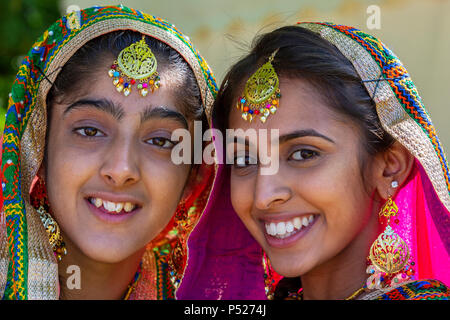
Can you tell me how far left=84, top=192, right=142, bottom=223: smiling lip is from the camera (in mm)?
2297

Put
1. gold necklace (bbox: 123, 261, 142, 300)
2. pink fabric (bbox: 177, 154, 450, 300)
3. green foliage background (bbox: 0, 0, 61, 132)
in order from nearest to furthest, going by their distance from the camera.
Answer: pink fabric (bbox: 177, 154, 450, 300), gold necklace (bbox: 123, 261, 142, 300), green foliage background (bbox: 0, 0, 61, 132)

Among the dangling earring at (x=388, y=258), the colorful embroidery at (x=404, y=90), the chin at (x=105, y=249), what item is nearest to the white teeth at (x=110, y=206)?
the chin at (x=105, y=249)

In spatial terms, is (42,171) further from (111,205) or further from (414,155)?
(414,155)

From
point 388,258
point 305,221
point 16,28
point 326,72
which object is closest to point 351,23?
point 326,72

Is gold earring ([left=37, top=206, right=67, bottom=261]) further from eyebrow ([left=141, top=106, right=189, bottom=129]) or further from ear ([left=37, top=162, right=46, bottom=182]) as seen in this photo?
eyebrow ([left=141, top=106, right=189, bottom=129])

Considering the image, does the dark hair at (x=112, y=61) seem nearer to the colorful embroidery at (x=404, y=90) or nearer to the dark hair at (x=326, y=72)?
the dark hair at (x=326, y=72)

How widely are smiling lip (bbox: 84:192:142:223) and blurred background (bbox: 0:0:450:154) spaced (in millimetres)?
1125

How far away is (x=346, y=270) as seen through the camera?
7.53ft

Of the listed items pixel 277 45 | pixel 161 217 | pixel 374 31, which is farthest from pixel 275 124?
pixel 374 31

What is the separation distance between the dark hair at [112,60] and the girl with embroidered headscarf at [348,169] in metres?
0.31

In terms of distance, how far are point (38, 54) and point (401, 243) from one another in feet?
5.34

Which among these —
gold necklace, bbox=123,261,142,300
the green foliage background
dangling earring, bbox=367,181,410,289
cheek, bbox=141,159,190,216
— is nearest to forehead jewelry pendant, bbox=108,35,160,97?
cheek, bbox=141,159,190,216

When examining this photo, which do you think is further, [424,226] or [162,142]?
[162,142]

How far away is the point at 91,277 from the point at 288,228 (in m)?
0.93
